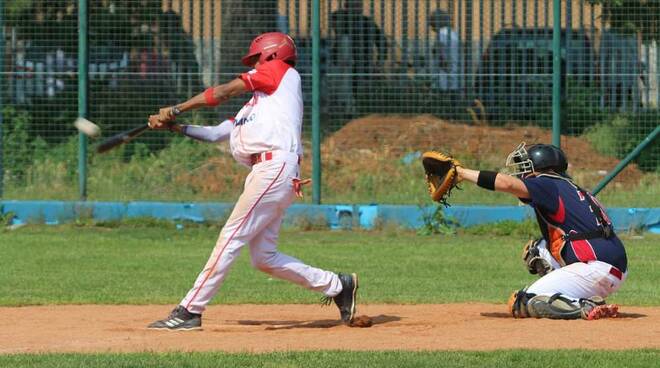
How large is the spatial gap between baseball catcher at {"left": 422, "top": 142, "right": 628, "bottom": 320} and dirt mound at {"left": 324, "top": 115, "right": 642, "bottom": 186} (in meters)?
7.55

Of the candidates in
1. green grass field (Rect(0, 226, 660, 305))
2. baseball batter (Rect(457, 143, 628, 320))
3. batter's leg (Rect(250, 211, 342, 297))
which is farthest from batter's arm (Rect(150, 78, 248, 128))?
green grass field (Rect(0, 226, 660, 305))

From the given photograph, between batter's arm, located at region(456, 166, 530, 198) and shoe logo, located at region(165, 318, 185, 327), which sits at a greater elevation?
batter's arm, located at region(456, 166, 530, 198)

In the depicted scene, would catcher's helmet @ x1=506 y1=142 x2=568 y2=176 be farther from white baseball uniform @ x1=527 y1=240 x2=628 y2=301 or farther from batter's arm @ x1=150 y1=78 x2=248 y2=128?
batter's arm @ x1=150 y1=78 x2=248 y2=128

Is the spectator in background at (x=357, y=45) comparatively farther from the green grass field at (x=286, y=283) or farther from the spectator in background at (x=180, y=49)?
the green grass field at (x=286, y=283)

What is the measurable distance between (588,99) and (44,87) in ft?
24.2

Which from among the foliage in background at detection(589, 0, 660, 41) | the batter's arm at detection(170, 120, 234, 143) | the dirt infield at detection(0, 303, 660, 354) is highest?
the foliage in background at detection(589, 0, 660, 41)

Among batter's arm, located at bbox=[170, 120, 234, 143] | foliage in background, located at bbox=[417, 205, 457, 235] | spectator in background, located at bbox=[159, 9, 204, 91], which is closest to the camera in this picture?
batter's arm, located at bbox=[170, 120, 234, 143]

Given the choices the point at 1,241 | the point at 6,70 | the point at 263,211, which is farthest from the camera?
the point at 6,70

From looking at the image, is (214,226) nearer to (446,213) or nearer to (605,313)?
(446,213)

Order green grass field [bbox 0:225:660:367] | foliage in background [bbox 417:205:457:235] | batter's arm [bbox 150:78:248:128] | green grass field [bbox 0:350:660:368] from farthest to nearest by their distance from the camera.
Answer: foliage in background [bbox 417:205:457:235], batter's arm [bbox 150:78:248:128], green grass field [bbox 0:225:660:367], green grass field [bbox 0:350:660:368]

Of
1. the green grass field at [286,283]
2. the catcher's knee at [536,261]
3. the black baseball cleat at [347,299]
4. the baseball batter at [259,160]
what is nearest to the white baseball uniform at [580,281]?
the catcher's knee at [536,261]

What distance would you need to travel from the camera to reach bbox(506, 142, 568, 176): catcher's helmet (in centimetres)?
930

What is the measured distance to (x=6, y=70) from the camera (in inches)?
689

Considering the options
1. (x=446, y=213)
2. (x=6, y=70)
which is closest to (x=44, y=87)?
(x=6, y=70)
